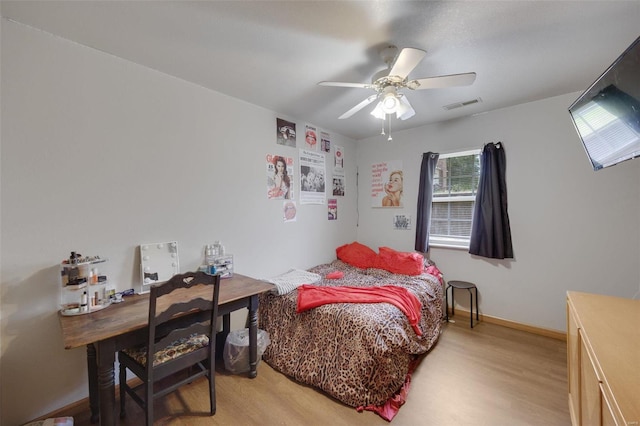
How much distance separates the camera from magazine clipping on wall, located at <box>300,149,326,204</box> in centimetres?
319

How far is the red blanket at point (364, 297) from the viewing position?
7.00ft

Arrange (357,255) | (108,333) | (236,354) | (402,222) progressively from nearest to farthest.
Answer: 1. (108,333)
2. (236,354)
3. (357,255)
4. (402,222)

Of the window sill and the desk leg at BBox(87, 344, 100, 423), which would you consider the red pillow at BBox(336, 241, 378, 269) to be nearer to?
the window sill

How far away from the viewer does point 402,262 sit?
306cm

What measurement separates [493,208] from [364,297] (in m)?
1.84

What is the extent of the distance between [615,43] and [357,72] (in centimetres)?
167

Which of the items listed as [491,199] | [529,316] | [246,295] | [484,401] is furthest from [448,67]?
[529,316]

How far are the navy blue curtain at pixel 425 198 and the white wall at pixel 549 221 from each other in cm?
22

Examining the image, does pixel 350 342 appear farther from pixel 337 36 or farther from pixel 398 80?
pixel 337 36

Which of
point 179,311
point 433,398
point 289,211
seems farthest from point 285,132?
point 433,398

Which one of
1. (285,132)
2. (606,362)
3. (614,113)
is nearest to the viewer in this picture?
(606,362)

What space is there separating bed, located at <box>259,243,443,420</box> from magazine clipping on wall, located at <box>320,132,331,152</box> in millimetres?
1846

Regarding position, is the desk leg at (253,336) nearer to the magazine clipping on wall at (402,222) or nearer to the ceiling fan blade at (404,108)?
the ceiling fan blade at (404,108)

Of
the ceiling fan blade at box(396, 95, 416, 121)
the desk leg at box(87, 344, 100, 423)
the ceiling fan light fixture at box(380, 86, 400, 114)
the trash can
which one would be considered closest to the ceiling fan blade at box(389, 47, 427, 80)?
the ceiling fan light fixture at box(380, 86, 400, 114)
